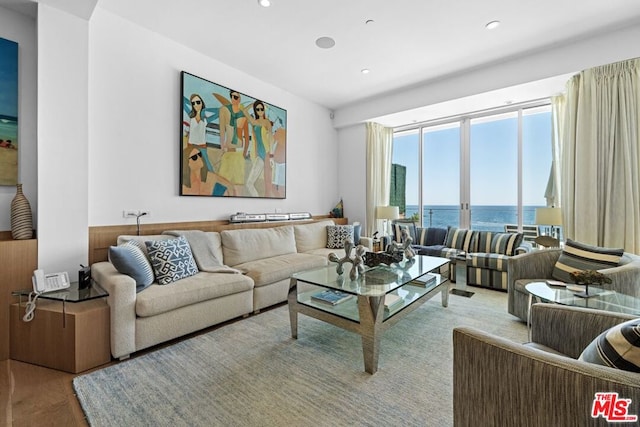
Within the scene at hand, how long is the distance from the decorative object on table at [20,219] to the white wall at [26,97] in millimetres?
140

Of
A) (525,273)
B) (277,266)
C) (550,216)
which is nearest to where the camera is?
(525,273)

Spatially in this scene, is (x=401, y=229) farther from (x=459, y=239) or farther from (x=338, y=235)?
(x=338, y=235)

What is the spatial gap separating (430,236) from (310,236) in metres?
2.06

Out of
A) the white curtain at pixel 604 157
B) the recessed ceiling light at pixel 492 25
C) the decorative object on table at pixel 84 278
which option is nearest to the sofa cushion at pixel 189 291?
the decorative object on table at pixel 84 278

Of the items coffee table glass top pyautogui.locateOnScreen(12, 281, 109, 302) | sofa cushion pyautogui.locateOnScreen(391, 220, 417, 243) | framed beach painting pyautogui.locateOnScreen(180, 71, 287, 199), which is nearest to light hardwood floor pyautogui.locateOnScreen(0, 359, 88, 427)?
coffee table glass top pyautogui.locateOnScreen(12, 281, 109, 302)

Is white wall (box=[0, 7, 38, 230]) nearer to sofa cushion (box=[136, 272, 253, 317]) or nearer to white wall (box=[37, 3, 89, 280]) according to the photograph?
white wall (box=[37, 3, 89, 280])

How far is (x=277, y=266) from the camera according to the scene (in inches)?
126

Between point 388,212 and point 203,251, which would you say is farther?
point 388,212

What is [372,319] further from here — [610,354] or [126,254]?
[126,254]

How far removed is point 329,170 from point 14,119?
4313 millimetres

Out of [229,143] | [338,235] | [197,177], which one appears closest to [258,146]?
[229,143]

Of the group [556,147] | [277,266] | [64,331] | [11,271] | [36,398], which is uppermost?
[556,147]

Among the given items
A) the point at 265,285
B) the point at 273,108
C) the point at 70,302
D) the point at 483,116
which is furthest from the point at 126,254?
the point at 483,116

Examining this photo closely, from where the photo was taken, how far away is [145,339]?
84.7 inches
